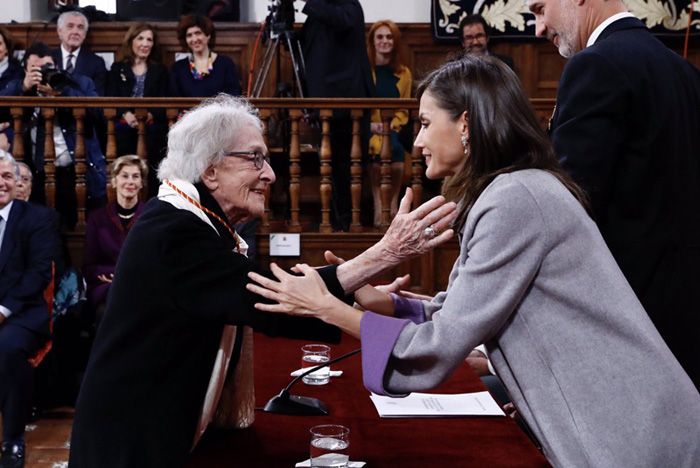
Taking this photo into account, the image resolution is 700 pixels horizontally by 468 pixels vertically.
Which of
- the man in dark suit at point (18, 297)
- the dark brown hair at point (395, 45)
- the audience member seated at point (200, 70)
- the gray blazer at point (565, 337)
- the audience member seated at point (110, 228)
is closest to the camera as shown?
the gray blazer at point (565, 337)

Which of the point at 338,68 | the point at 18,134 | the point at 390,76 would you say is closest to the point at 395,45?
the point at 390,76

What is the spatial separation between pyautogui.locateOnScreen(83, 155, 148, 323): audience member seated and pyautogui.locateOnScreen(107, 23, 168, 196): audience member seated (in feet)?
1.36

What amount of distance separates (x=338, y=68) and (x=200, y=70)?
0.87m

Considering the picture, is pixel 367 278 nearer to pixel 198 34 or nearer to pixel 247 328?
pixel 247 328

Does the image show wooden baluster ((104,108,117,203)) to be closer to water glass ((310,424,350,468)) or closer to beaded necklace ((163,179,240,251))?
beaded necklace ((163,179,240,251))

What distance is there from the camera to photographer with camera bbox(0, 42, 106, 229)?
5395 mm

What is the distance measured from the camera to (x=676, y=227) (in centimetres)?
213

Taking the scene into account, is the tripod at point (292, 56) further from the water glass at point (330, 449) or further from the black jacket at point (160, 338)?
the water glass at point (330, 449)

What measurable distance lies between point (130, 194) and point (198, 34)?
1.32 meters

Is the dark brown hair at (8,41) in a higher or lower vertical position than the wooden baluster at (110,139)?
higher

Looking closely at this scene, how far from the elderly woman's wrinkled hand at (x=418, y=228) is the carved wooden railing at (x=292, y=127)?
3.39m

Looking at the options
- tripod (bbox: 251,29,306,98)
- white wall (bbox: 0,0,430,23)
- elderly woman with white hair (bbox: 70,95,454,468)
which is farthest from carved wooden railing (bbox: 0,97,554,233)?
elderly woman with white hair (bbox: 70,95,454,468)

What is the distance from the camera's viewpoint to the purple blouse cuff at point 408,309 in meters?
2.13

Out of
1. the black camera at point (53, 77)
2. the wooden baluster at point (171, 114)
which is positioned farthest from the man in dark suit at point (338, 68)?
the black camera at point (53, 77)
